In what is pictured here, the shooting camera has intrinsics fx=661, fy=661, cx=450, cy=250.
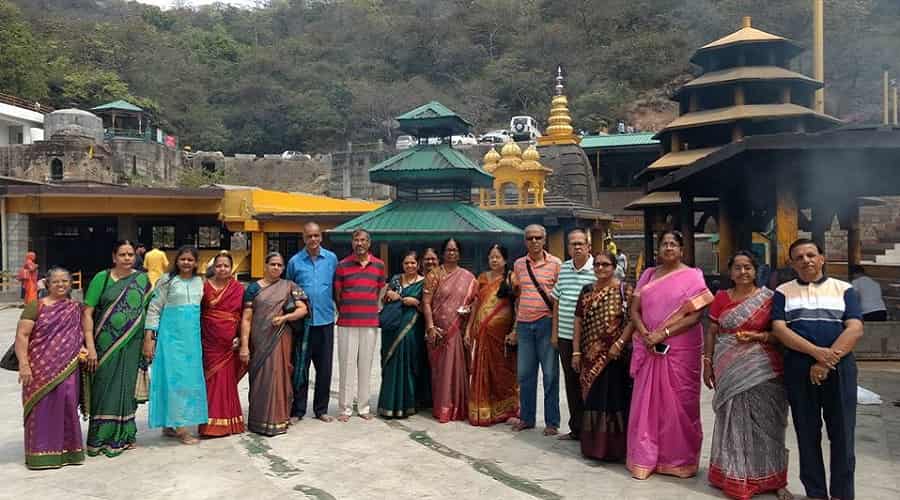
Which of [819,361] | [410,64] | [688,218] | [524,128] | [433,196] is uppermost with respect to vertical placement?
[410,64]

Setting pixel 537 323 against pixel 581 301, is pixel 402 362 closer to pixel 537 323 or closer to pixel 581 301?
pixel 537 323

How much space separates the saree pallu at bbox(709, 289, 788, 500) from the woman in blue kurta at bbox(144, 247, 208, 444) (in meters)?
3.83

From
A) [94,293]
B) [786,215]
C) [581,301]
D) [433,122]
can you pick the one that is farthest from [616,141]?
[94,293]

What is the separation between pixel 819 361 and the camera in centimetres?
367

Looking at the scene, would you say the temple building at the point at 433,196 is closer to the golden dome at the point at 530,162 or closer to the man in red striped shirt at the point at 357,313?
the man in red striped shirt at the point at 357,313

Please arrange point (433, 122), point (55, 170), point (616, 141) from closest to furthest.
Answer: point (433, 122), point (616, 141), point (55, 170)

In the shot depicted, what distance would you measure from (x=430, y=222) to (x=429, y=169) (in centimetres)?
83

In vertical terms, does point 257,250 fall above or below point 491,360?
above

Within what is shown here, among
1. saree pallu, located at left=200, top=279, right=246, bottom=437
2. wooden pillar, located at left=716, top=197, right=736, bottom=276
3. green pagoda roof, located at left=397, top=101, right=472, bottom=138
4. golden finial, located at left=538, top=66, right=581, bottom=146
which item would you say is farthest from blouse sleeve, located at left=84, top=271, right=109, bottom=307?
golden finial, located at left=538, top=66, right=581, bottom=146

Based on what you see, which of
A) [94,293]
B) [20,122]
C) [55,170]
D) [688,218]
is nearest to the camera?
[94,293]

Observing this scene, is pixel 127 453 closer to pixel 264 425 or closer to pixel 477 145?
pixel 264 425

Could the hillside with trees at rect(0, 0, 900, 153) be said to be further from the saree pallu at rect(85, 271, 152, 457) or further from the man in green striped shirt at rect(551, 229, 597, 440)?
the saree pallu at rect(85, 271, 152, 457)

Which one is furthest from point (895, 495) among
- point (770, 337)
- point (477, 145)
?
point (477, 145)

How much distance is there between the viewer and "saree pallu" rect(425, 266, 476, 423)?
5.82 metres
